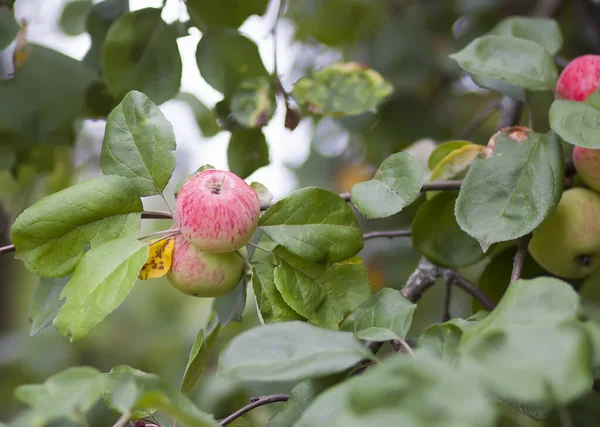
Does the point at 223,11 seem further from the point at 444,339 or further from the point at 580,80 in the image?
the point at 444,339

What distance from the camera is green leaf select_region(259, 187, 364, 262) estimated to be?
625 mm

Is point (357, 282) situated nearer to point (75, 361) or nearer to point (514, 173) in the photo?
point (514, 173)

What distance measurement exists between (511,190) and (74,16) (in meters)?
0.89

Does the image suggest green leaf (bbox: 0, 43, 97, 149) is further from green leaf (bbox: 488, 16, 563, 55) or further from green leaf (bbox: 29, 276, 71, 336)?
green leaf (bbox: 488, 16, 563, 55)

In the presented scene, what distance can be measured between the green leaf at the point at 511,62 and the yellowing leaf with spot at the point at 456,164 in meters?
0.10

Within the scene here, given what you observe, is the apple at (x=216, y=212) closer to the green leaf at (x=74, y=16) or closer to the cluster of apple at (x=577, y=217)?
the cluster of apple at (x=577, y=217)

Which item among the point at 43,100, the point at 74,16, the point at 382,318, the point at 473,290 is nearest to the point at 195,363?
the point at 382,318

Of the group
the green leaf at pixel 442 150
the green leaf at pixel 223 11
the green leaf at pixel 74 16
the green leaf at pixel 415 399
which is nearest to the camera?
the green leaf at pixel 415 399

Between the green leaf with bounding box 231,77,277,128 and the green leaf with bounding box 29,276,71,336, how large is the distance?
12.7 inches

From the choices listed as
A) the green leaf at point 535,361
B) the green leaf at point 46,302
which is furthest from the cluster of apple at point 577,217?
the green leaf at point 46,302

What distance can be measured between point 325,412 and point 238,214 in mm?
291

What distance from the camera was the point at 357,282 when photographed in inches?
25.5

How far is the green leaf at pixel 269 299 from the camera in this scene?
62 cm

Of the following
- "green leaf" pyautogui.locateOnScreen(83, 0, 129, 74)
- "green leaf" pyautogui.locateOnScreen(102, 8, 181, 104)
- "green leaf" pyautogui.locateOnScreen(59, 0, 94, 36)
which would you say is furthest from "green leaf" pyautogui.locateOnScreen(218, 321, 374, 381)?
"green leaf" pyautogui.locateOnScreen(59, 0, 94, 36)
